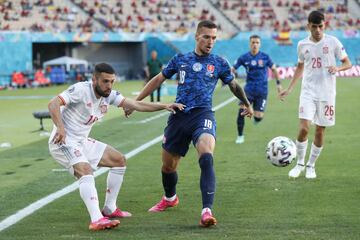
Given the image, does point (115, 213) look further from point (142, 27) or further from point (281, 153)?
point (142, 27)

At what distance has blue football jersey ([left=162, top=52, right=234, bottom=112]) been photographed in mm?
8703

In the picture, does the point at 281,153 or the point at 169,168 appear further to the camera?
the point at 281,153

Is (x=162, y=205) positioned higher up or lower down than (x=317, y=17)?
lower down

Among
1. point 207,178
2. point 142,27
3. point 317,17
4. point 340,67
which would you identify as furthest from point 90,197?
point 142,27

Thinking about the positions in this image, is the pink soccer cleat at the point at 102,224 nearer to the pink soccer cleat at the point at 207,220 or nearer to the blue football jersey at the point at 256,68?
the pink soccer cleat at the point at 207,220

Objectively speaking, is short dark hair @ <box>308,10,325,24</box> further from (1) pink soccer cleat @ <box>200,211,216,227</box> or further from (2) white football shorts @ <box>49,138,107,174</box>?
(1) pink soccer cleat @ <box>200,211,216,227</box>

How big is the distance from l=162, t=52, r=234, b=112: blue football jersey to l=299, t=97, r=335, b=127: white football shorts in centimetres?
293

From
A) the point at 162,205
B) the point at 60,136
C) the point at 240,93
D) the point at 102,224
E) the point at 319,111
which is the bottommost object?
the point at 162,205

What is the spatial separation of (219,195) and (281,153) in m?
1.05

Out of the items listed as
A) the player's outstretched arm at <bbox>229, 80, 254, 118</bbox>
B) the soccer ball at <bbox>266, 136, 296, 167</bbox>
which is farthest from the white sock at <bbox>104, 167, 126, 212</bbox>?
the soccer ball at <bbox>266, 136, 296, 167</bbox>

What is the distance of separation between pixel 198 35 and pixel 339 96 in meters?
26.8

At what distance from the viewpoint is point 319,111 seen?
11469mm

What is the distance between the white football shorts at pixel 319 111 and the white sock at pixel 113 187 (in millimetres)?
3553

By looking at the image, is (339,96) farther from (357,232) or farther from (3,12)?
(3,12)
